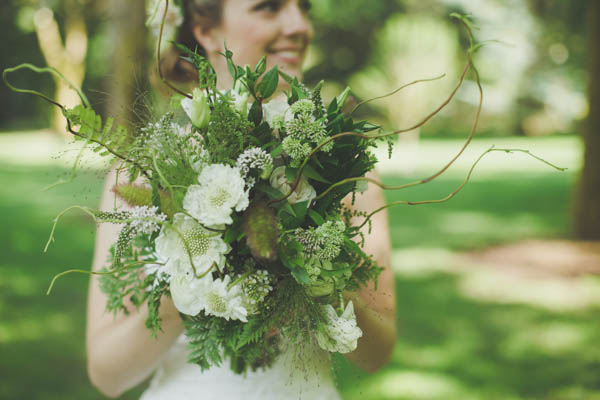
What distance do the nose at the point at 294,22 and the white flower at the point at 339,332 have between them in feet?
3.34

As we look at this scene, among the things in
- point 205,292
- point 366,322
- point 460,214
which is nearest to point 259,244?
point 205,292

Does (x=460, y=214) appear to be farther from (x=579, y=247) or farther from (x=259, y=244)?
(x=259, y=244)

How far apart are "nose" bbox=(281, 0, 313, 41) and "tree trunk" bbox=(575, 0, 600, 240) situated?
7278mm

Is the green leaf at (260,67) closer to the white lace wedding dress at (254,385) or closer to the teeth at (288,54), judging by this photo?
the teeth at (288,54)

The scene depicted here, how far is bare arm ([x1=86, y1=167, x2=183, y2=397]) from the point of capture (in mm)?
1851

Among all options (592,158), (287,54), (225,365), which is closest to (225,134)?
(287,54)

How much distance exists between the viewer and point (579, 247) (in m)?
7.97

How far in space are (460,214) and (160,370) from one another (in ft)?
31.9

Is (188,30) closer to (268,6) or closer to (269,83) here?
(268,6)

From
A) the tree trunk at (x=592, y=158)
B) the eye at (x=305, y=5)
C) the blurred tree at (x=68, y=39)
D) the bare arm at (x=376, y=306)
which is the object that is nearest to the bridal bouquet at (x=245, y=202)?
the bare arm at (x=376, y=306)

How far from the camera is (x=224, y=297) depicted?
4.46 ft

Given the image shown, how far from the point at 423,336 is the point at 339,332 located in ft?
13.7

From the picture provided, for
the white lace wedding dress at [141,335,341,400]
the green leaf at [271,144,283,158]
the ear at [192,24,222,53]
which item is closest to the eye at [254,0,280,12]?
the ear at [192,24,222,53]

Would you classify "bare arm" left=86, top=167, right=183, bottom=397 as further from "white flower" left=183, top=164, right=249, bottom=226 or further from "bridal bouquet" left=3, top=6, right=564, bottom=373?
"white flower" left=183, top=164, right=249, bottom=226
